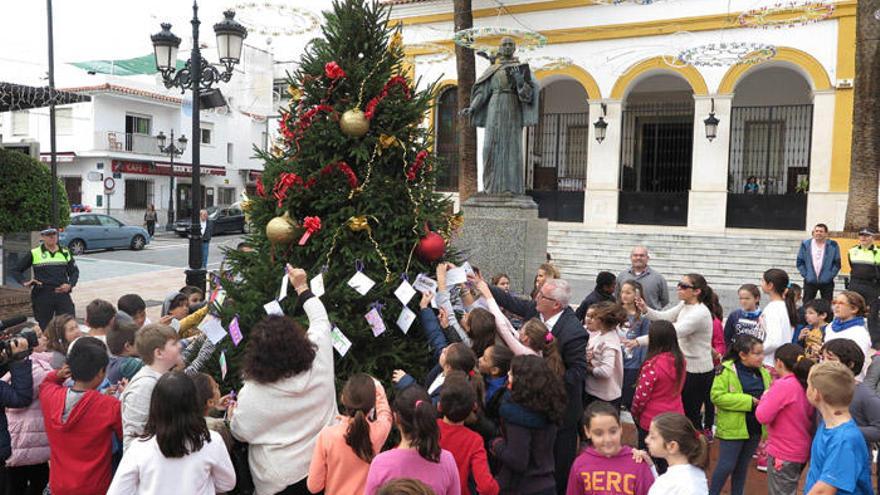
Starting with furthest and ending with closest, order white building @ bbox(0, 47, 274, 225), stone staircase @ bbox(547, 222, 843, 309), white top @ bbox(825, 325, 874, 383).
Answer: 1. white building @ bbox(0, 47, 274, 225)
2. stone staircase @ bbox(547, 222, 843, 309)
3. white top @ bbox(825, 325, 874, 383)

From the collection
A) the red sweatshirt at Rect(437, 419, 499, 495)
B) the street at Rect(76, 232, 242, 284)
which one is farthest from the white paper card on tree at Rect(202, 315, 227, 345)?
the street at Rect(76, 232, 242, 284)

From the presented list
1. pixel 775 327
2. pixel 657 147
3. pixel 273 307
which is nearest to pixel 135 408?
pixel 273 307

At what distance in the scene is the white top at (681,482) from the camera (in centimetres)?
280

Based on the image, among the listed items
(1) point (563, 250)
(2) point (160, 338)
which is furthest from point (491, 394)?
(1) point (563, 250)

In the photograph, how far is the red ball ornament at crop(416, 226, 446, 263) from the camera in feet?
14.3

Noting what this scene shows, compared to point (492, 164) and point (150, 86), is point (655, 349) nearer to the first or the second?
point (492, 164)

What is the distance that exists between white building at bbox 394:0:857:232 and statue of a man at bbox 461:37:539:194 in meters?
8.79

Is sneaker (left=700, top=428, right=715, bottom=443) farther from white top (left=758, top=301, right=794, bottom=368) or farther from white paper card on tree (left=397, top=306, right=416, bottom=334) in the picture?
white paper card on tree (left=397, top=306, right=416, bottom=334)

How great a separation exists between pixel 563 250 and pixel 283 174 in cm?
1440

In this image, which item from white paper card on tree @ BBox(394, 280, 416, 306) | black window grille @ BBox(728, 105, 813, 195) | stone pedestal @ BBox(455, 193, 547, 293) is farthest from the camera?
black window grille @ BBox(728, 105, 813, 195)

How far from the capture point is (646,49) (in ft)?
64.0

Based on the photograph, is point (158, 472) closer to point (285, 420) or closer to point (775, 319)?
point (285, 420)

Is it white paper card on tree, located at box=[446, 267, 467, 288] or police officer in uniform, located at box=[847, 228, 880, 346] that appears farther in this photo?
police officer in uniform, located at box=[847, 228, 880, 346]

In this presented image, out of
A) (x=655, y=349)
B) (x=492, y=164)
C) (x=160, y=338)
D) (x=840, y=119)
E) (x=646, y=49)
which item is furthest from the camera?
(x=646, y=49)
